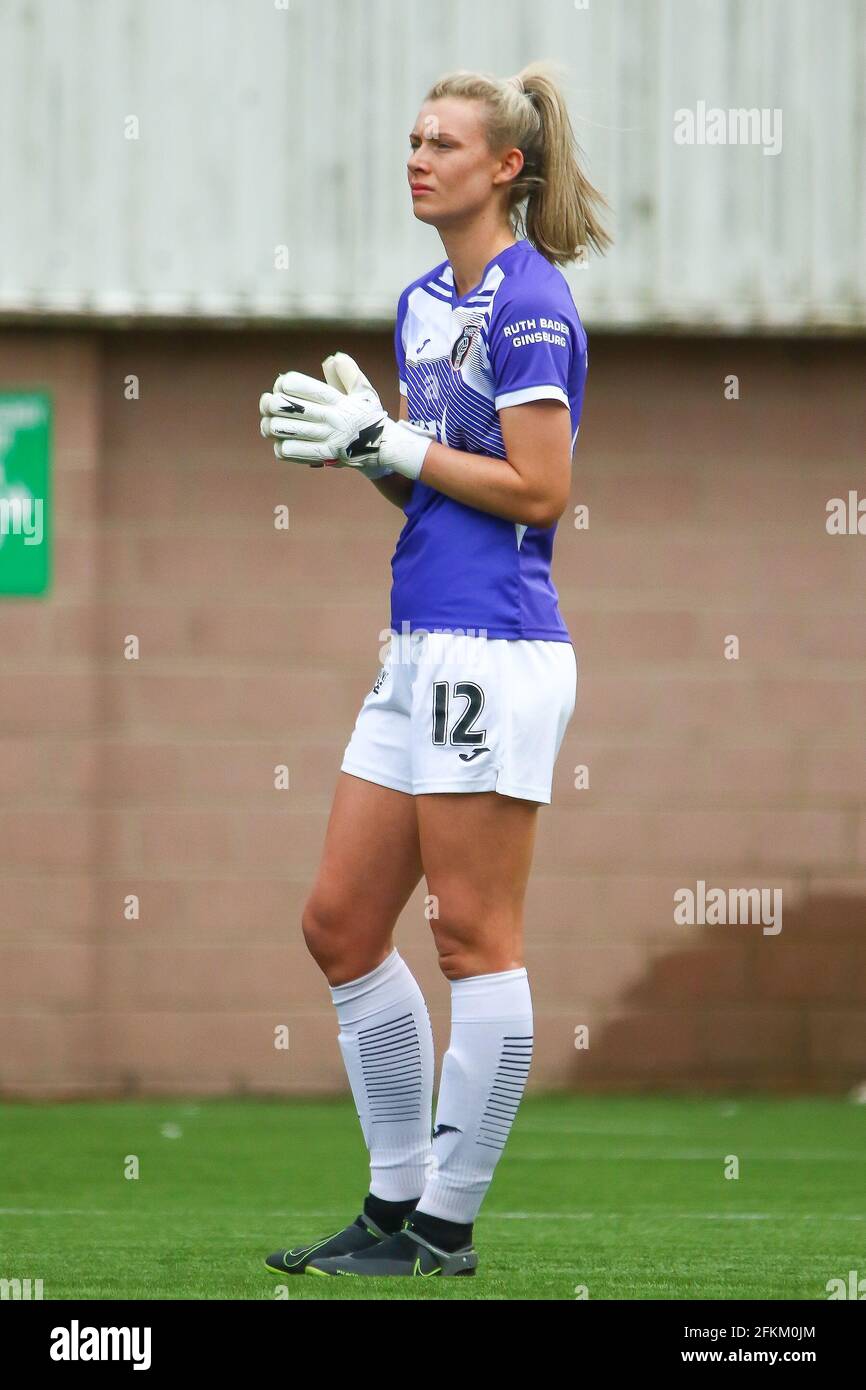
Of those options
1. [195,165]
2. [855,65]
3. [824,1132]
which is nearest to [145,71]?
[195,165]

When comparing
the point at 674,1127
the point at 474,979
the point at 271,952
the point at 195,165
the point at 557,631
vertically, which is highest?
the point at 195,165

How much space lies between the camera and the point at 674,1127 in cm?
615

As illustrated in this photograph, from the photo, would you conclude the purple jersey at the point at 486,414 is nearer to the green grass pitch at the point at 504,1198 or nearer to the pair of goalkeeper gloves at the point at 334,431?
the pair of goalkeeper gloves at the point at 334,431

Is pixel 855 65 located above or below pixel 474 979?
above

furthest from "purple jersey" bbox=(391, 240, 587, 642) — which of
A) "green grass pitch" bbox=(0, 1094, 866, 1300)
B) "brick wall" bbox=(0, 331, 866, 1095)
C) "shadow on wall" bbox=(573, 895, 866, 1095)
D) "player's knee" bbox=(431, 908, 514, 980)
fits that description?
"shadow on wall" bbox=(573, 895, 866, 1095)

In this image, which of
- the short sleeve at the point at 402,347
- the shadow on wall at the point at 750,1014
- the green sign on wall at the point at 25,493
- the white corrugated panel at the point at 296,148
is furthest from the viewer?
the shadow on wall at the point at 750,1014

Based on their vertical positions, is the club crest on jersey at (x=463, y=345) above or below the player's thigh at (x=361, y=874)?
above

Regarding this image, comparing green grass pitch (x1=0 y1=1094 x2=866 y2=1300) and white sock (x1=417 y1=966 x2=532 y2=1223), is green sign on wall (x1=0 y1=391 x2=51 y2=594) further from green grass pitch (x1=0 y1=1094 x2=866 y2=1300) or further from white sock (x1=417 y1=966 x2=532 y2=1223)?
white sock (x1=417 y1=966 x2=532 y2=1223)

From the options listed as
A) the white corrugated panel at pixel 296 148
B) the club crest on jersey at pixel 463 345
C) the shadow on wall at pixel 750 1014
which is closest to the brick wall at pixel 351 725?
the shadow on wall at pixel 750 1014

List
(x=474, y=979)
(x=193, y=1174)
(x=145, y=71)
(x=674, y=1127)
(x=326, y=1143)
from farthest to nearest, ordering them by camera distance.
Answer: (x=145, y=71)
(x=674, y=1127)
(x=326, y=1143)
(x=193, y=1174)
(x=474, y=979)

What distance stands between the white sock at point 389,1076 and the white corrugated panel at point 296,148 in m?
3.86

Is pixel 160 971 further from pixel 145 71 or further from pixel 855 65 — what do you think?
pixel 855 65

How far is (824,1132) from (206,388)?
10.4ft

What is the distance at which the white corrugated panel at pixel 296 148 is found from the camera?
662 centimetres
